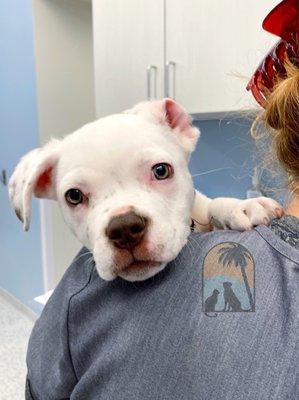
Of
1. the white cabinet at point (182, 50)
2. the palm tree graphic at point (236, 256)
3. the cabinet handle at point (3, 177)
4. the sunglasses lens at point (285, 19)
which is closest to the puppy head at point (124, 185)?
the palm tree graphic at point (236, 256)

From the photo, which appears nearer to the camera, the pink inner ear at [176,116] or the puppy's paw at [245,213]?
the puppy's paw at [245,213]

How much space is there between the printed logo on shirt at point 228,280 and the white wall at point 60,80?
2.10 m

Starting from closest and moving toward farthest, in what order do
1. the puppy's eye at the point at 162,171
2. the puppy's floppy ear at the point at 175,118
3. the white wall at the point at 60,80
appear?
1. the puppy's eye at the point at 162,171
2. the puppy's floppy ear at the point at 175,118
3. the white wall at the point at 60,80

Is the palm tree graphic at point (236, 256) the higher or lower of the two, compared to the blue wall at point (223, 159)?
higher

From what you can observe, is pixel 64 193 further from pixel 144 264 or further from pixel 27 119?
pixel 27 119

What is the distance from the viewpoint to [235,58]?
56.3 inches

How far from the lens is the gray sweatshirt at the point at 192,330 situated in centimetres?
44

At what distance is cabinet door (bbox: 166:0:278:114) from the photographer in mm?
1349

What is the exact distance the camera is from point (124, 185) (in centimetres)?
69

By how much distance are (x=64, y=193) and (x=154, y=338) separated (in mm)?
331

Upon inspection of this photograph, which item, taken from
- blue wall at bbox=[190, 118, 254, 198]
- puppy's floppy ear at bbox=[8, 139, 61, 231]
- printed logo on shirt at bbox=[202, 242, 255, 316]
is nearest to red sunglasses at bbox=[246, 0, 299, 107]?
printed logo on shirt at bbox=[202, 242, 255, 316]

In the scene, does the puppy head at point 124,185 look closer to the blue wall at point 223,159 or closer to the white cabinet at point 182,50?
the white cabinet at point 182,50

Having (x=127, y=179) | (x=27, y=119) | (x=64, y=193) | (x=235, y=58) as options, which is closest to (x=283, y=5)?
(x=127, y=179)

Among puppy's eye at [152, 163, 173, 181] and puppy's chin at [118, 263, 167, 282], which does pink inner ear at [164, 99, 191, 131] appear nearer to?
puppy's eye at [152, 163, 173, 181]
